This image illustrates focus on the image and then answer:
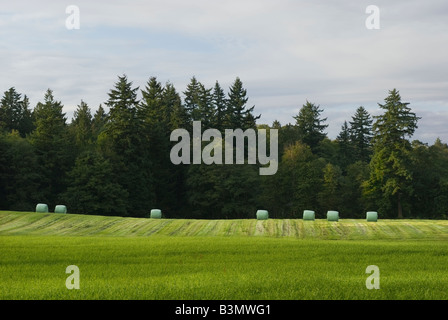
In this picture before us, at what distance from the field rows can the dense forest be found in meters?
30.9

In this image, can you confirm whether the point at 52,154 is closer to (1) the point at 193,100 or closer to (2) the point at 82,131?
(2) the point at 82,131

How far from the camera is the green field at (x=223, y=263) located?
16.7 meters

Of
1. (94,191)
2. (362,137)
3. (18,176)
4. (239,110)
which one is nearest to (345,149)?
(362,137)

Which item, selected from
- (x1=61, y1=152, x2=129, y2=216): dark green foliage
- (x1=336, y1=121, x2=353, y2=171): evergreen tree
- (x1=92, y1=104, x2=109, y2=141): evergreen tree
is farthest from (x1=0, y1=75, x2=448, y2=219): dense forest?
(x1=92, y1=104, x2=109, y2=141): evergreen tree

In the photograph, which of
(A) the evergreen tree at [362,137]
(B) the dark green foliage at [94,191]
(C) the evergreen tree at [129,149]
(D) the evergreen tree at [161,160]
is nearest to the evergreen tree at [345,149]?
(A) the evergreen tree at [362,137]

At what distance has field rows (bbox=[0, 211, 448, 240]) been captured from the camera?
4391 centimetres

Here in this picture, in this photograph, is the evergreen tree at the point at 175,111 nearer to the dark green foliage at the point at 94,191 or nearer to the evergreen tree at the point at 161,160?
the evergreen tree at the point at 161,160

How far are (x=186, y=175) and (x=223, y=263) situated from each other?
71618mm

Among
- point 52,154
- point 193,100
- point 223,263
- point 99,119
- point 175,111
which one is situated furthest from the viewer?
point 99,119

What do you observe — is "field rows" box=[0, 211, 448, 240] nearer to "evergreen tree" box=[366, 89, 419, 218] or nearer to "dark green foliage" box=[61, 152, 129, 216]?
"dark green foliage" box=[61, 152, 129, 216]

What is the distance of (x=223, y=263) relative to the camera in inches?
1014

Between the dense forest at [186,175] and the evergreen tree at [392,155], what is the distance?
0.17 m
